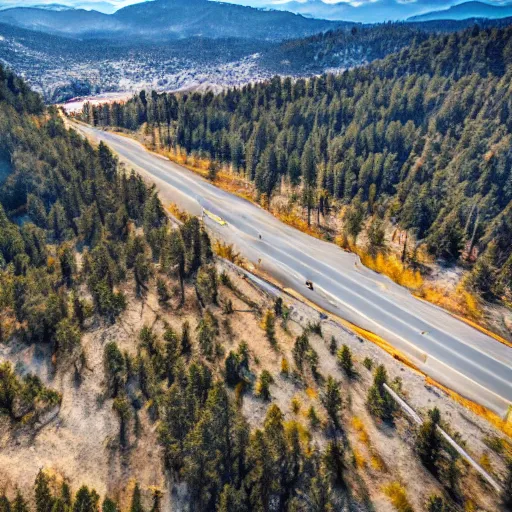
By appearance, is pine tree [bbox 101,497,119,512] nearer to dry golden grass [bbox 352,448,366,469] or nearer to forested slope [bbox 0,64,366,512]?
forested slope [bbox 0,64,366,512]

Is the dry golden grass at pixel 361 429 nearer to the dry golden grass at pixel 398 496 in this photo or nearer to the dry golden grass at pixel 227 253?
the dry golden grass at pixel 398 496

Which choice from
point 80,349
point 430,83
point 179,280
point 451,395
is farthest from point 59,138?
point 430,83

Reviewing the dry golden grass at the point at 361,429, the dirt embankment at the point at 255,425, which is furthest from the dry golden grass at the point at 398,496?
the dry golden grass at the point at 361,429

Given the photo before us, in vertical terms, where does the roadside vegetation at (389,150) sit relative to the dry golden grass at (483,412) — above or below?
above

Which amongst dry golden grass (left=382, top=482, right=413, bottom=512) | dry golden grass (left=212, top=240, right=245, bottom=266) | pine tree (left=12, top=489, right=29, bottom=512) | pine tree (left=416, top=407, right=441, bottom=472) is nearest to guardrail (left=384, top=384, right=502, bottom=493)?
pine tree (left=416, top=407, right=441, bottom=472)

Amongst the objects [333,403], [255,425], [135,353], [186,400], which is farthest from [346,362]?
[135,353]

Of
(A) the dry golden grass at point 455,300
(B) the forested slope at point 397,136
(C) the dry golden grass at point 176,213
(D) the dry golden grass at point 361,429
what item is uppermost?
(B) the forested slope at point 397,136

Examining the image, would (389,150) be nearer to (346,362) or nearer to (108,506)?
(346,362)
